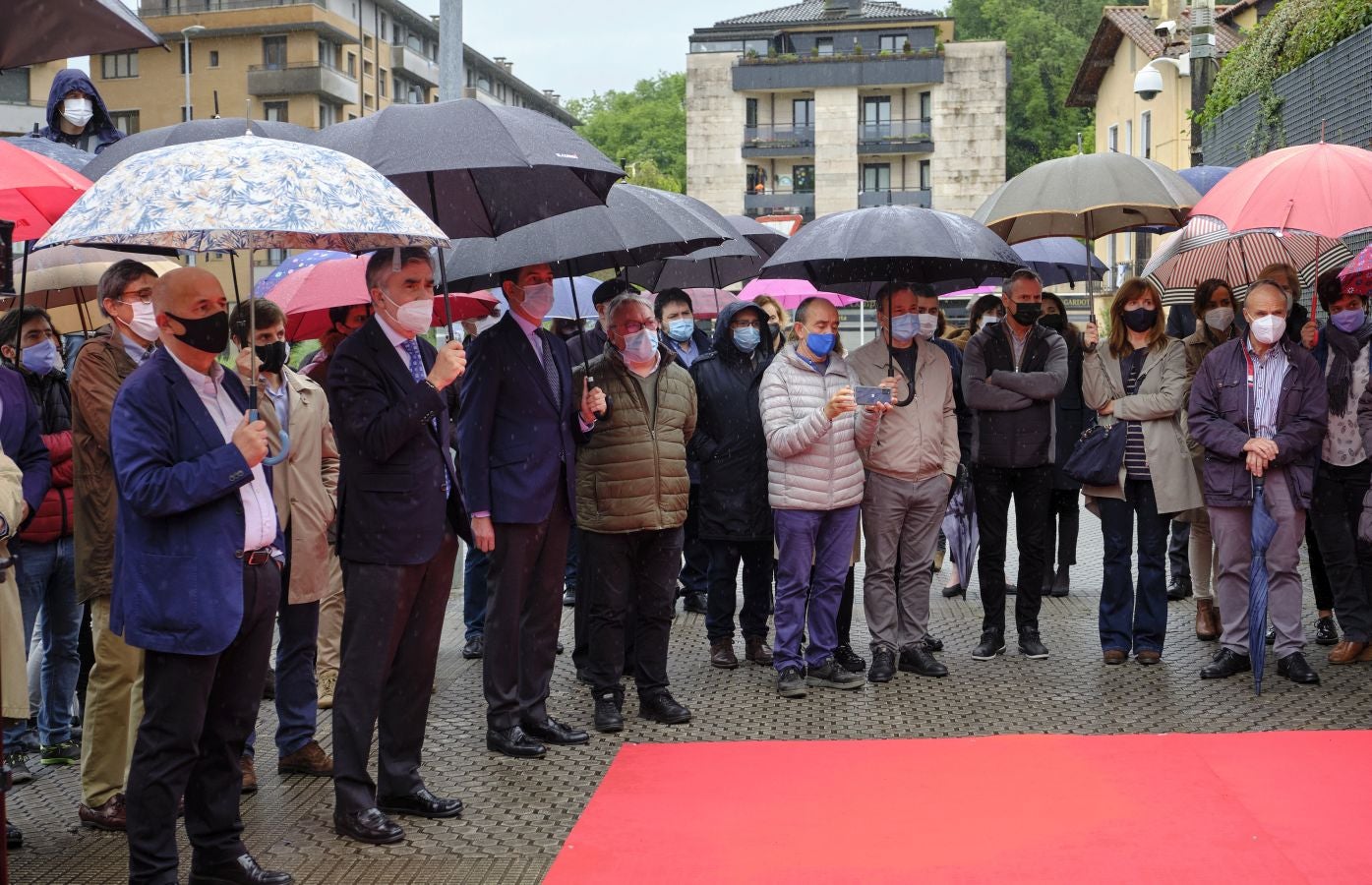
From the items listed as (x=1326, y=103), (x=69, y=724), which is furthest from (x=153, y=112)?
(x=69, y=724)

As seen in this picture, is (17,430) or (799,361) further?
(799,361)

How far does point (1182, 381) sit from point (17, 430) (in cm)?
608

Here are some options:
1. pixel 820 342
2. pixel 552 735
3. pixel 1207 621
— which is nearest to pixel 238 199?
pixel 552 735

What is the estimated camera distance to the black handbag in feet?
28.5

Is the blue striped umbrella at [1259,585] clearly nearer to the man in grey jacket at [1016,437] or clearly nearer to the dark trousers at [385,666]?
the man in grey jacket at [1016,437]

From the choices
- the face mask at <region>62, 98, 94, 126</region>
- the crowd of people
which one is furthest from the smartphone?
the face mask at <region>62, 98, 94, 126</region>

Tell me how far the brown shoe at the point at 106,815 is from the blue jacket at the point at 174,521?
4.33 ft

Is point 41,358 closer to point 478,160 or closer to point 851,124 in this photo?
point 478,160

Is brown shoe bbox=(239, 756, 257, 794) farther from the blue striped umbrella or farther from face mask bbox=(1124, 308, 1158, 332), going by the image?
face mask bbox=(1124, 308, 1158, 332)

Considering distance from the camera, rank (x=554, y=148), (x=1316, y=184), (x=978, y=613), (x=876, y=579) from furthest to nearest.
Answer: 1. (x=978, y=613)
2. (x=876, y=579)
3. (x=1316, y=184)
4. (x=554, y=148)

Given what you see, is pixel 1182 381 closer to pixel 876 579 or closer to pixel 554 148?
pixel 876 579

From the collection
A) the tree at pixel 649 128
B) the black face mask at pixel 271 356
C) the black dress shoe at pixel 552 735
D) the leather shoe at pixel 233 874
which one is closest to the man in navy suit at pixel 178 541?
the leather shoe at pixel 233 874

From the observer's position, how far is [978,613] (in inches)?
421

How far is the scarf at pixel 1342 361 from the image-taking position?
843cm
